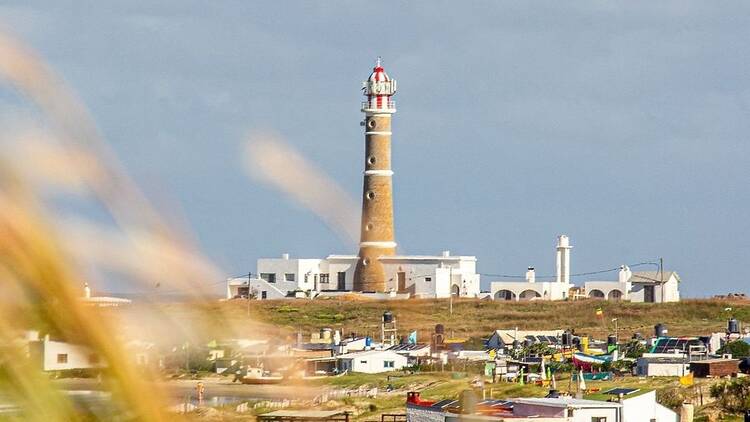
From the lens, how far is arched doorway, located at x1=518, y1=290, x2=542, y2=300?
2110 inches

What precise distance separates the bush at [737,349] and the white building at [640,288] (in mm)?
24122

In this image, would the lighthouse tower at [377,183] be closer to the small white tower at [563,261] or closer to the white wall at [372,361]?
the small white tower at [563,261]

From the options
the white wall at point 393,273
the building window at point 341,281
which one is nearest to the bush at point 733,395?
the white wall at point 393,273

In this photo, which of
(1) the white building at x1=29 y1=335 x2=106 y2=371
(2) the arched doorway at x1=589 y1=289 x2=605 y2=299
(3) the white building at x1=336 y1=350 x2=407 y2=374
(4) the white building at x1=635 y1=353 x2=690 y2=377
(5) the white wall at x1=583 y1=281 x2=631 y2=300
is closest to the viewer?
(1) the white building at x1=29 y1=335 x2=106 y2=371

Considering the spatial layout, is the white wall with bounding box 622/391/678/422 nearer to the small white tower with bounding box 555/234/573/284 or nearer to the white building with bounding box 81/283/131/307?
the white building with bounding box 81/283/131/307

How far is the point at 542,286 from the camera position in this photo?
5322 cm

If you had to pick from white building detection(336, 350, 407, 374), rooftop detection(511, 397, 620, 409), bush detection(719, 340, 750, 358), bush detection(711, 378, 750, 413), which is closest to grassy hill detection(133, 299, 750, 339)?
white building detection(336, 350, 407, 374)

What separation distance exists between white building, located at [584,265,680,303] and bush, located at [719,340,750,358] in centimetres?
2412

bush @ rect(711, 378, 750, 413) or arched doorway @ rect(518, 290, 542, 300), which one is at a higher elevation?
arched doorway @ rect(518, 290, 542, 300)

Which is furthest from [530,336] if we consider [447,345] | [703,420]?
[703,420]

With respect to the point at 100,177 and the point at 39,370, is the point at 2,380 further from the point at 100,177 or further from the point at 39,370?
the point at 100,177

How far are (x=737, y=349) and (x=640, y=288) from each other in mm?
25980

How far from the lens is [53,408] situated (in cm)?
87

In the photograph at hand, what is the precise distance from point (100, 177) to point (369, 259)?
2177 inches
